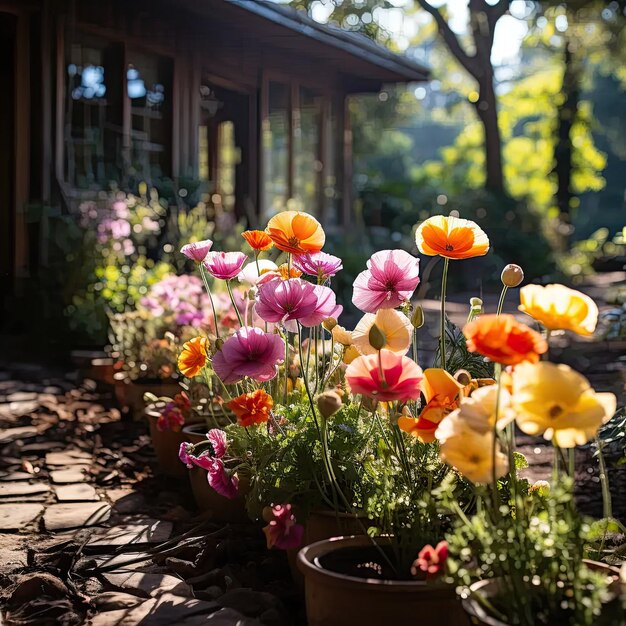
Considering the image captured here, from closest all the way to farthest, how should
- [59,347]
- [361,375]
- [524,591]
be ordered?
[524,591], [361,375], [59,347]

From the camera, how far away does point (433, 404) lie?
202 centimetres

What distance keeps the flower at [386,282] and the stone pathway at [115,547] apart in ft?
2.52

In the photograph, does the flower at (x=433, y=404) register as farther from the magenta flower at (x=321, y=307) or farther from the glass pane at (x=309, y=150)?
the glass pane at (x=309, y=150)

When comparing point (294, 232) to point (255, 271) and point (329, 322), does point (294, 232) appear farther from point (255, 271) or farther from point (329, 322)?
point (255, 271)

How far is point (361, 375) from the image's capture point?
1979 millimetres

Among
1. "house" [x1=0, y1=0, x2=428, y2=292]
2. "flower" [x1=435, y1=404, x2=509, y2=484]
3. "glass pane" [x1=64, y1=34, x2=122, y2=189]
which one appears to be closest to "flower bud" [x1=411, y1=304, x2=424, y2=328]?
"flower" [x1=435, y1=404, x2=509, y2=484]

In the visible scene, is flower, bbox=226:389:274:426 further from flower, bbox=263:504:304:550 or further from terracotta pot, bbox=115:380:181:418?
terracotta pot, bbox=115:380:181:418

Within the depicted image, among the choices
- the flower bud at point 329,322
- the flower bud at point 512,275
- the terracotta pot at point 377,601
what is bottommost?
the terracotta pot at point 377,601

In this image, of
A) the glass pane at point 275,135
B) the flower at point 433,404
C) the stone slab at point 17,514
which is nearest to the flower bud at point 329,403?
the flower at point 433,404

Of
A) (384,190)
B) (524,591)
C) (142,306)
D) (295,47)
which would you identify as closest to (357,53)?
(295,47)

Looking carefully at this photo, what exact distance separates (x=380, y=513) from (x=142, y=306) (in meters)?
3.15

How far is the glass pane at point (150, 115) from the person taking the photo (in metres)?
8.98

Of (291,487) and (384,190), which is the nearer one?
(291,487)

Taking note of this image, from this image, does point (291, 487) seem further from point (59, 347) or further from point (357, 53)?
point (357, 53)
